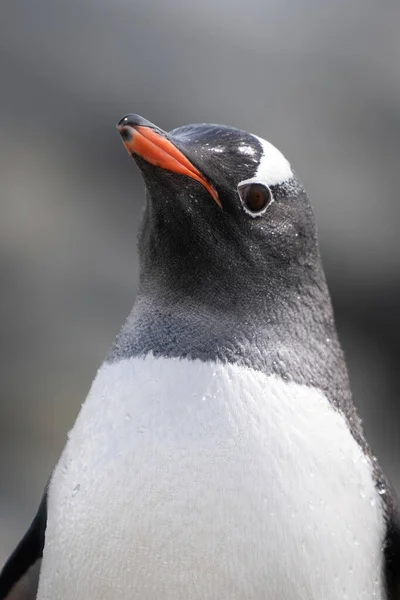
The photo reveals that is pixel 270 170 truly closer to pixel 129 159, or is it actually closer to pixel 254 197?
pixel 254 197

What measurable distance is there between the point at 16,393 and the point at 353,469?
276 cm

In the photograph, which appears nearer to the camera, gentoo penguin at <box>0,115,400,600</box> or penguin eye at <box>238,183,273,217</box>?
gentoo penguin at <box>0,115,400,600</box>

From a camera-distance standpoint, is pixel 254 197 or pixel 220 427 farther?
pixel 254 197

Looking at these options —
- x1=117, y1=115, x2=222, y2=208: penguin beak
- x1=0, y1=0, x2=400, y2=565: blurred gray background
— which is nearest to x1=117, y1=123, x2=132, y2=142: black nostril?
x1=117, y1=115, x2=222, y2=208: penguin beak

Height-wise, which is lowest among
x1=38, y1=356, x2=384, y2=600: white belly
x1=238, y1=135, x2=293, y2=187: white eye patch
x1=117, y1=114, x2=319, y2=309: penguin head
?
x1=38, y1=356, x2=384, y2=600: white belly

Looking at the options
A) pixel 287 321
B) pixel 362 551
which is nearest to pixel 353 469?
pixel 362 551

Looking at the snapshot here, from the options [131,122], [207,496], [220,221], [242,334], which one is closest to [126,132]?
[131,122]

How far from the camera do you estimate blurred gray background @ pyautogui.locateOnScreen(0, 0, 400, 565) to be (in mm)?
3697

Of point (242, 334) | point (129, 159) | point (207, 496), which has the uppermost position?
point (129, 159)

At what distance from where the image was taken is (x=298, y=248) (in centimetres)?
117

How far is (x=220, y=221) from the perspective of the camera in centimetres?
111

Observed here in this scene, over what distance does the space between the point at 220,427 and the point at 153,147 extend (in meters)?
0.33

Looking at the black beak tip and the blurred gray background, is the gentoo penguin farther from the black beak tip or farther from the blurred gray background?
the blurred gray background

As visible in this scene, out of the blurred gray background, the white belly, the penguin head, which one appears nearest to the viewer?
the white belly
